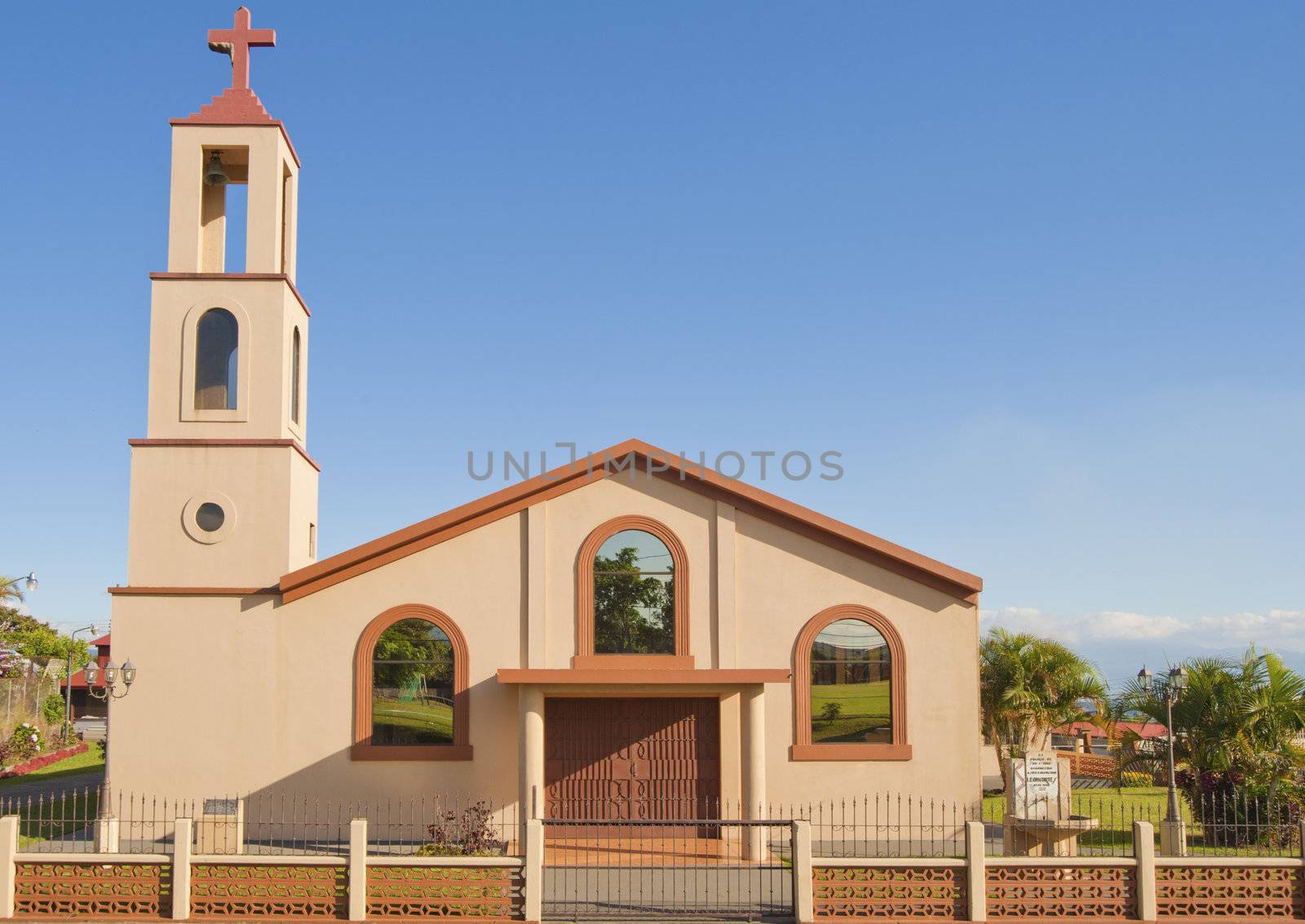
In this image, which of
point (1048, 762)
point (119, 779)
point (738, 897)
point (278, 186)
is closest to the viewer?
point (738, 897)

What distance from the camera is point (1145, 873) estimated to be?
15.0m

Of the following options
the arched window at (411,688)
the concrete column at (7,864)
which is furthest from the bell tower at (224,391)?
the concrete column at (7,864)

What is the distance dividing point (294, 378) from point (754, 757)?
10662 millimetres

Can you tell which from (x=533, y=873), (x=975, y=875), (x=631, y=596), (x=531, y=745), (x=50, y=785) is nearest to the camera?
(x=533, y=873)

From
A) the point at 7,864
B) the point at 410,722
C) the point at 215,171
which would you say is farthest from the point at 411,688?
the point at 215,171

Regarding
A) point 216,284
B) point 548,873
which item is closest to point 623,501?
point 548,873

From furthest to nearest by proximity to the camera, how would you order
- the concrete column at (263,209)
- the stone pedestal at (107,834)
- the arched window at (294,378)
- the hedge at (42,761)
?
the hedge at (42,761) → the arched window at (294,378) → the concrete column at (263,209) → the stone pedestal at (107,834)

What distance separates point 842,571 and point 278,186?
1194 cm

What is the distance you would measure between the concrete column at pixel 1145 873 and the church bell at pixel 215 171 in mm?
18449

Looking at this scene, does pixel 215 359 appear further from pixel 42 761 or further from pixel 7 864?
pixel 42 761

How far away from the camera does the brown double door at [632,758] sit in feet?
68.9

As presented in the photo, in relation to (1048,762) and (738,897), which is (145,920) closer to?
(738,897)

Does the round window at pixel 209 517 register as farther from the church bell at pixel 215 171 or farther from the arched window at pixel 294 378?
the church bell at pixel 215 171

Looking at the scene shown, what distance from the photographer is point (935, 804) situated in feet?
68.7
